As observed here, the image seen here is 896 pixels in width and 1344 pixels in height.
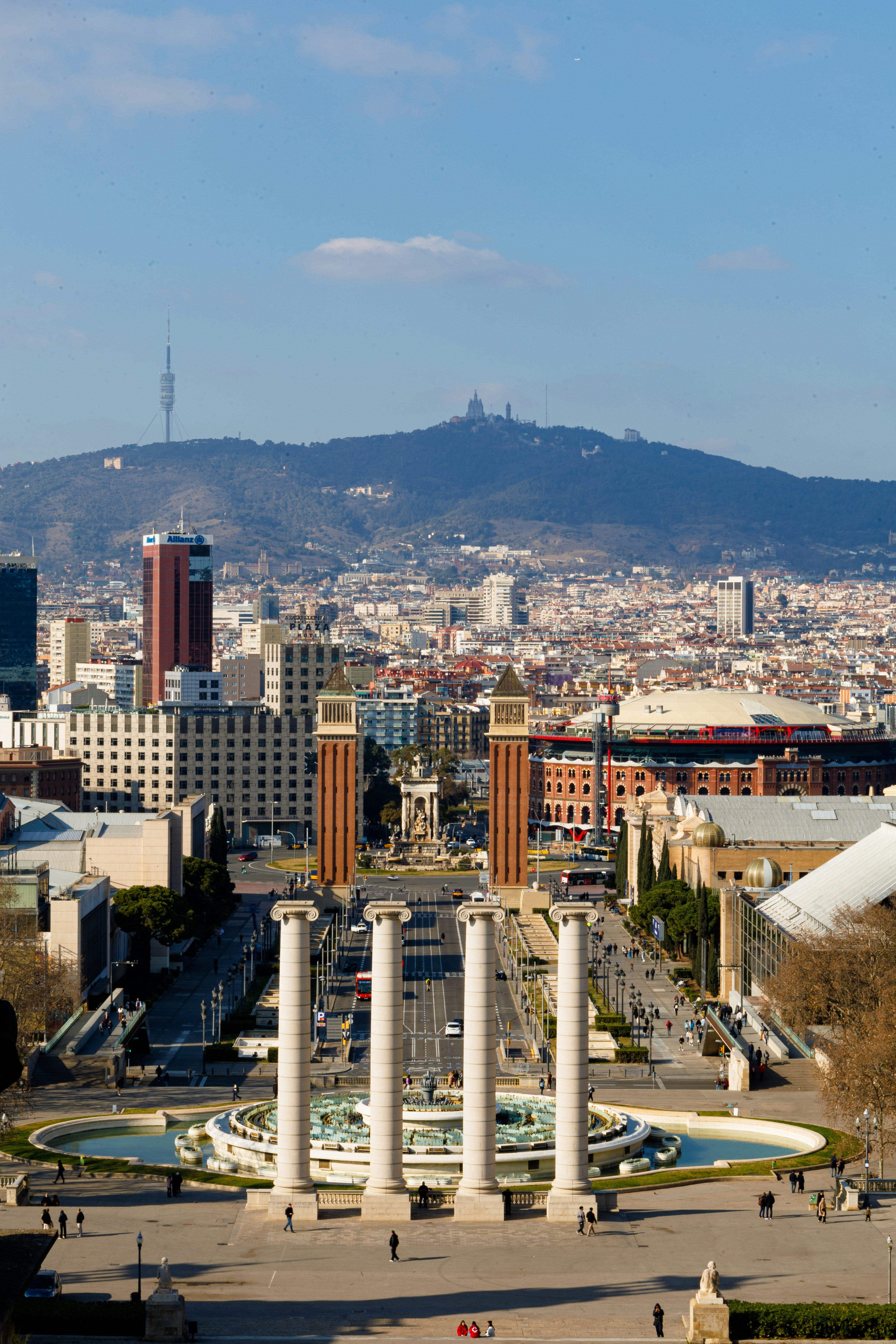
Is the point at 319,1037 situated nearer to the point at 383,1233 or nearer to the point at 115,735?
the point at 383,1233

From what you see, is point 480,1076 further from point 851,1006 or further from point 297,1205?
point 851,1006

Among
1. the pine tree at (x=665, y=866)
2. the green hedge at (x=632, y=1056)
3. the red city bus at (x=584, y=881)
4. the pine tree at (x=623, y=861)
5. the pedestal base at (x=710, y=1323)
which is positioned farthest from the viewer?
the red city bus at (x=584, y=881)

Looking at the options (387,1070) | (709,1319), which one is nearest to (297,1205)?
(387,1070)

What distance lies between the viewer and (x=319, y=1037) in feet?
279

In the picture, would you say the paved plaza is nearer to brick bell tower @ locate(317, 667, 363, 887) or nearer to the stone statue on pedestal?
the stone statue on pedestal

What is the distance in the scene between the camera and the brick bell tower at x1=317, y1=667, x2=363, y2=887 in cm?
13700

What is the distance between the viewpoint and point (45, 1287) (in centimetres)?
4419

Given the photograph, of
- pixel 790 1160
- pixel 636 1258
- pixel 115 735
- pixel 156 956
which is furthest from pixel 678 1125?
pixel 115 735

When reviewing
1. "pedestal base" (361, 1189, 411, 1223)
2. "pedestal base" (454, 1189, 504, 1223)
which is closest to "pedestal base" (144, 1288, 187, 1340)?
"pedestal base" (361, 1189, 411, 1223)

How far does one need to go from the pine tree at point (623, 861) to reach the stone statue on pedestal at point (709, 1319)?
300ft

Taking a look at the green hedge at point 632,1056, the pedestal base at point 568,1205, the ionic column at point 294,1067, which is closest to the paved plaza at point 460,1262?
the pedestal base at point 568,1205

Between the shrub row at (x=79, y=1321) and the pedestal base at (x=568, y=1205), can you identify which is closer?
the shrub row at (x=79, y=1321)

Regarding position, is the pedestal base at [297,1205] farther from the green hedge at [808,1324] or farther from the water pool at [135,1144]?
the green hedge at [808,1324]

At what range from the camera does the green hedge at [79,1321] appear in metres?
41.3
